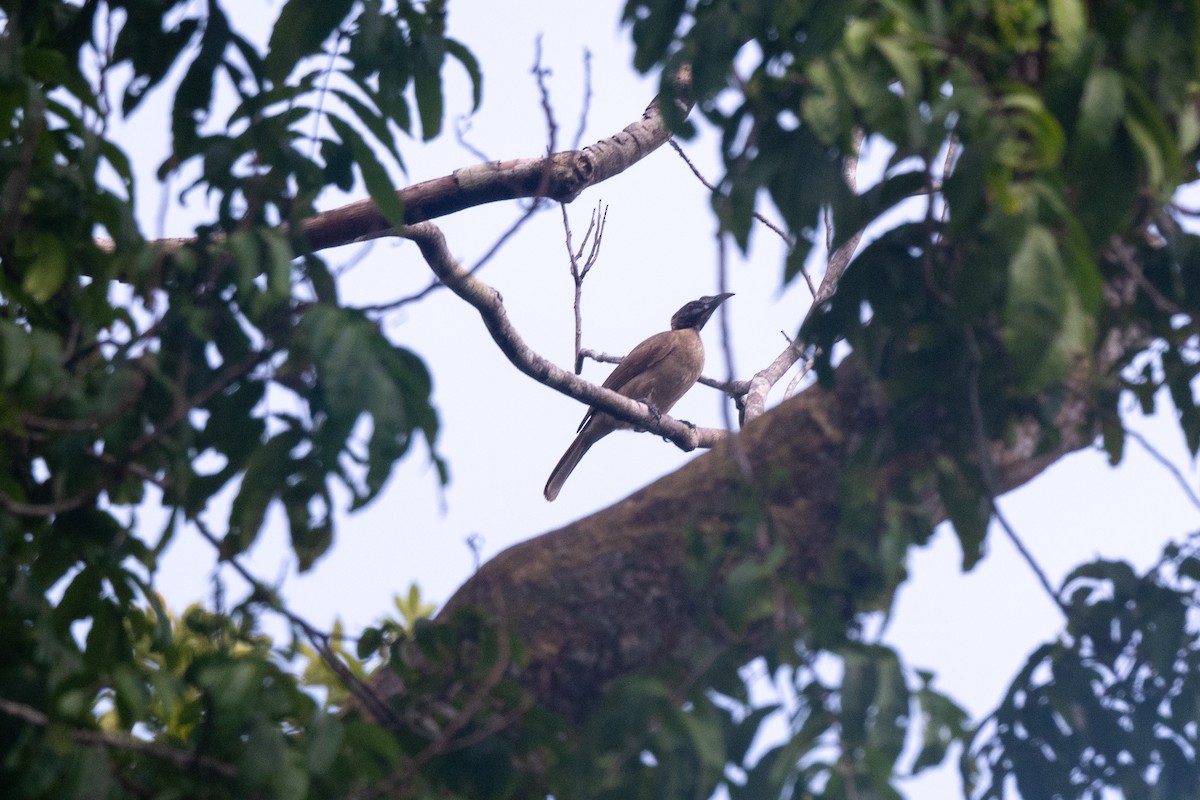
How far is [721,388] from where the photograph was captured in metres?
2.28

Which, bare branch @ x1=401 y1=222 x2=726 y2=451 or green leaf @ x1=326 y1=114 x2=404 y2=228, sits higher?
bare branch @ x1=401 y1=222 x2=726 y2=451

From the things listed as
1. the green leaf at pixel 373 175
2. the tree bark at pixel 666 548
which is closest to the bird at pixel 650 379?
the tree bark at pixel 666 548

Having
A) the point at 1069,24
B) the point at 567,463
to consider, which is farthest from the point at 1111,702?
the point at 567,463

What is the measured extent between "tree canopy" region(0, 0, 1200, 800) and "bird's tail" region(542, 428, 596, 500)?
4.63 meters

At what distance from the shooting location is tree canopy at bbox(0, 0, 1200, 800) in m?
1.76

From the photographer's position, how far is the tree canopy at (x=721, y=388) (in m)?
1.76

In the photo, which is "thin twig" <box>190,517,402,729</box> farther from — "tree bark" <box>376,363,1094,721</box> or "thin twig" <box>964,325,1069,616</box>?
"thin twig" <box>964,325,1069,616</box>

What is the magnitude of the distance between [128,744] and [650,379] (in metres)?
6.17

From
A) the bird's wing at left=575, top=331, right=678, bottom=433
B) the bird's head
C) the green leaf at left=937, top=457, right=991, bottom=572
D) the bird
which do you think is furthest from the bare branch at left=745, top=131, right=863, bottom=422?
the green leaf at left=937, top=457, right=991, bottom=572

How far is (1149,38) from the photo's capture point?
1730 mm

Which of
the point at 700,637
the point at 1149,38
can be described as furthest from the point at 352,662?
the point at 1149,38

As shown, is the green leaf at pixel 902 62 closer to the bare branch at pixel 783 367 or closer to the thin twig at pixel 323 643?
the thin twig at pixel 323 643

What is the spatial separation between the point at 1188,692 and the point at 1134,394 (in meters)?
0.58

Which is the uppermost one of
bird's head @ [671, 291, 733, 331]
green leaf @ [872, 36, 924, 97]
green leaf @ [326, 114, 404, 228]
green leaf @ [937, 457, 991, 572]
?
bird's head @ [671, 291, 733, 331]
